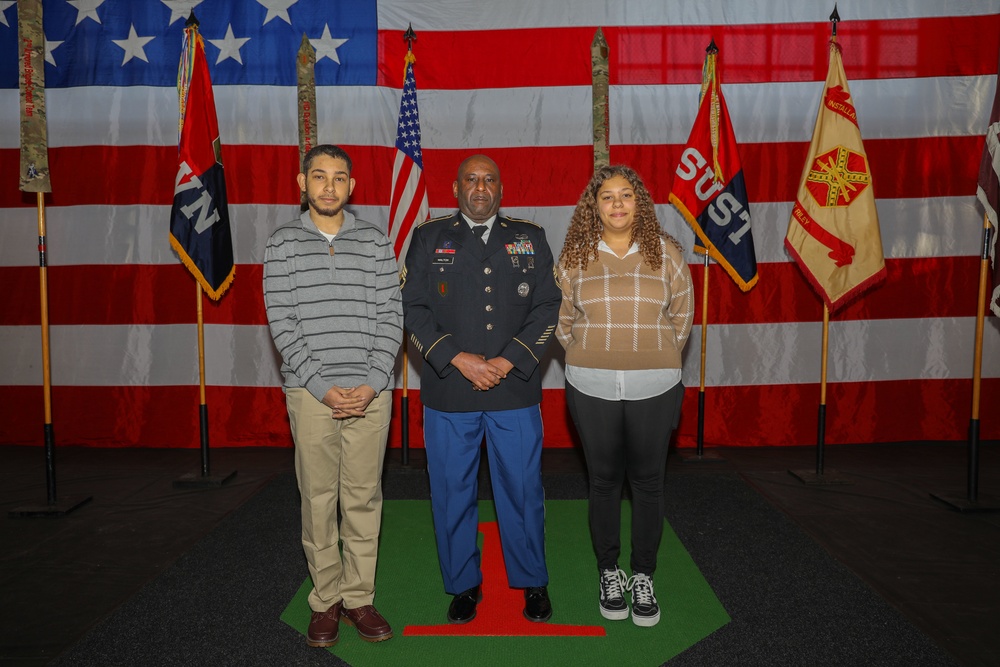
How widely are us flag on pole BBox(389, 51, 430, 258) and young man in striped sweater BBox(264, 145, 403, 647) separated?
1.75 meters

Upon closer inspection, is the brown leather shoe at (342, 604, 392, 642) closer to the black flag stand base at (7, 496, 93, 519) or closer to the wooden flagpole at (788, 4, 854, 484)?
the black flag stand base at (7, 496, 93, 519)

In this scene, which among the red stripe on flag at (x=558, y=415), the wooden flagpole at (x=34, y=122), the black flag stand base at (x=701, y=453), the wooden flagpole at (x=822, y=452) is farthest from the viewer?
the red stripe on flag at (x=558, y=415)

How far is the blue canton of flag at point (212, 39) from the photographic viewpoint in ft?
14.4

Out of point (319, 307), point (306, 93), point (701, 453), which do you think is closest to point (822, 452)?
point (701, 453)

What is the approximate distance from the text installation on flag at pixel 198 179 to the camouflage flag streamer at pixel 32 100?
23.8 inches

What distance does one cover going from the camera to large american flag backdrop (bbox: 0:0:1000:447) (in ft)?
14.4

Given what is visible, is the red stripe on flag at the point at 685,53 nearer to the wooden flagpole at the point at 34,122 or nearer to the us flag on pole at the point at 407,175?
the us flag on pole at the point at 407,175

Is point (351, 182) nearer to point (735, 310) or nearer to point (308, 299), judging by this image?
point (308, 299)

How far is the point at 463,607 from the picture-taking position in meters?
2.37

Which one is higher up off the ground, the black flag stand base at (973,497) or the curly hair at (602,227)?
the curly hair at (602,227)

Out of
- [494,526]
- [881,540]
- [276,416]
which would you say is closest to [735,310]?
[881,540]

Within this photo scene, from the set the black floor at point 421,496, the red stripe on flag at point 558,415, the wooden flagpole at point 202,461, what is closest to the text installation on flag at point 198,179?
the wooden flagpole at point 202,461

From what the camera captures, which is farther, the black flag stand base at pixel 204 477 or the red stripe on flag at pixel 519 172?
the red stripe on flag at pixel 519 172

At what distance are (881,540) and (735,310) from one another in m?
1.74
